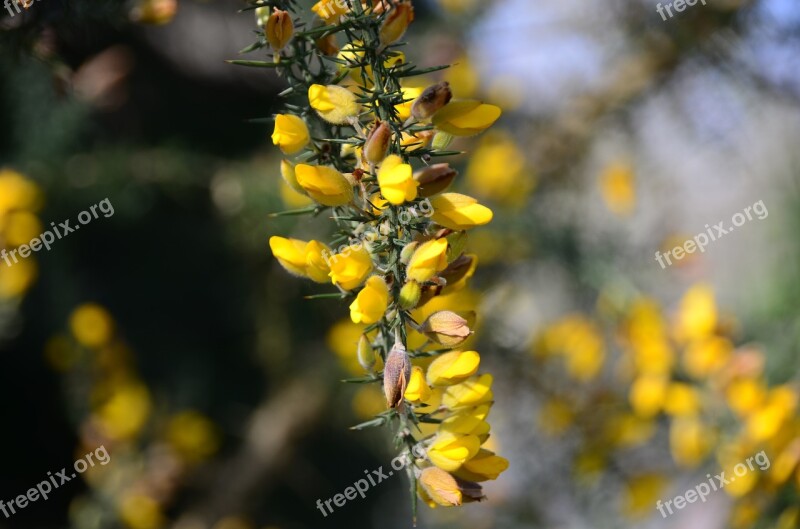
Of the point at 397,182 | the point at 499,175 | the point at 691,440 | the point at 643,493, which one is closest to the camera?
the point at 397,182

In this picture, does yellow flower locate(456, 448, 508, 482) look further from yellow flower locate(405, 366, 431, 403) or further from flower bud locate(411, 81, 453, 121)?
flower bud locate(411, 81, 453, 121)

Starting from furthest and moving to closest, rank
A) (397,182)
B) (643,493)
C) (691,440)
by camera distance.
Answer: (643,493)
(691,440)
(397,182)

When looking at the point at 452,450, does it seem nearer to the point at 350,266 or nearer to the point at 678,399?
the point at 350,266

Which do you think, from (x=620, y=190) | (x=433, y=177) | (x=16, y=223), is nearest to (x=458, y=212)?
(x=433, y=177)

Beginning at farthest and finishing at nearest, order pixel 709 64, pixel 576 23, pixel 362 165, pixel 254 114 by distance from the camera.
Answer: pixel 254 114
pixel 576 23
pixel 709 64
pixel 362 165

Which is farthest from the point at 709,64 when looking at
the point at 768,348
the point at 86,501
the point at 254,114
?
the point at 86,501

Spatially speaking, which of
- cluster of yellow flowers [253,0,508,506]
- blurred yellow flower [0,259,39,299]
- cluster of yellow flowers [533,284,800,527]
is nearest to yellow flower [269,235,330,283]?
cluster of yellow flowers [253,0,508,506]

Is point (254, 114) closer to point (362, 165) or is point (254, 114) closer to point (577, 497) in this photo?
point (577, 497)
